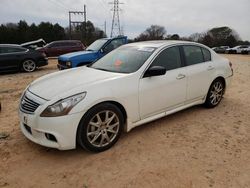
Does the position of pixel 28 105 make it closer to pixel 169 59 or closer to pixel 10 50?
pixel 169 59

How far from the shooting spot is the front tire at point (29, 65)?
11.2m

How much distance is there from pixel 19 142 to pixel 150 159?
208cm

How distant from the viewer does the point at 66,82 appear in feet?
11.7

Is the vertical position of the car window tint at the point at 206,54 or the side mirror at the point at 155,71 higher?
the car window tint at the point at 206,54

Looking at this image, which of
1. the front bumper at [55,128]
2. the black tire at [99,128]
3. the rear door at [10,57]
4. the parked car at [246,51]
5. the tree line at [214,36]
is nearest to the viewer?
the front bumper at [55,128]

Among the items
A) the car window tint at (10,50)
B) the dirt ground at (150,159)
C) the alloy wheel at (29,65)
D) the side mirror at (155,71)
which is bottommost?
the dirt ground at (150,159)

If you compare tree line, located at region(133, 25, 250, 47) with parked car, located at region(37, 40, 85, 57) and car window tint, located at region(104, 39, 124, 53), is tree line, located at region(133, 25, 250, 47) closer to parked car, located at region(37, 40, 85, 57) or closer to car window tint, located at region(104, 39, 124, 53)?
parked car, located at region(37, 40, 85, 57)

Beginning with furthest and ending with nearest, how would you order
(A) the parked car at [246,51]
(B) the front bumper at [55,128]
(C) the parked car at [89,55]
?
(A) the parked car at [246,51] → (C) the parked car at [89,55] → (B) the front bumper at [55,128]

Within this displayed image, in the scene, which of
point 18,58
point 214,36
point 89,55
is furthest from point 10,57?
point 214,36

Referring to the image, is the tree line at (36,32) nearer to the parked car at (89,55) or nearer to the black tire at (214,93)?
the parked car at (89,55)

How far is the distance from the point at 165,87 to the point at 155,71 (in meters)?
0.40

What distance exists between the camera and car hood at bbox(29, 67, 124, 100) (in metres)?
3.28

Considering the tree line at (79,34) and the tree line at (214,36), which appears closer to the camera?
the tree line at (79,34)

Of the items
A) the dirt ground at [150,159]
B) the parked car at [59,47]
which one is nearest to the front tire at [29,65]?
the parked car at [59,47]
